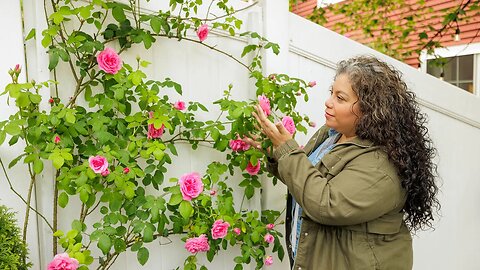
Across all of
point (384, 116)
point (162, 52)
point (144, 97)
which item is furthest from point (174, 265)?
point (384, 116)

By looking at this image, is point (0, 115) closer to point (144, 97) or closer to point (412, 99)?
point (144, 97)

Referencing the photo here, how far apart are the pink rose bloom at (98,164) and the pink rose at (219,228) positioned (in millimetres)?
521

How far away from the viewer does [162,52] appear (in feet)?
6.39

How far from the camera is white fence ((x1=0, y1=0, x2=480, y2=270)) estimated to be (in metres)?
1.65

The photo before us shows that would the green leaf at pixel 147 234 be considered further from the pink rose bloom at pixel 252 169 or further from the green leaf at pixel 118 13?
the green leaf at pixel 118 13

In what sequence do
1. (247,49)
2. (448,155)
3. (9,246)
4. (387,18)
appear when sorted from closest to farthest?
(9,246)
(247,49)
(448,155)
(387,18)

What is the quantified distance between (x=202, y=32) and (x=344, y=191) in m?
0.91

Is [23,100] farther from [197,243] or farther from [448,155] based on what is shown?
[448,155]

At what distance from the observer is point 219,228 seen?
70.8 inches

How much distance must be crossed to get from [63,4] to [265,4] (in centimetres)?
96

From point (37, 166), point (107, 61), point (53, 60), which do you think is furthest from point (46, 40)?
point (37, 166)

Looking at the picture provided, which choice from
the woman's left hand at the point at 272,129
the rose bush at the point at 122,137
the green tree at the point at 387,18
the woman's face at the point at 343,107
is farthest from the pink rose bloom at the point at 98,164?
the green tree at the point at 387,18

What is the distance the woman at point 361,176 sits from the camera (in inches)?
61.9

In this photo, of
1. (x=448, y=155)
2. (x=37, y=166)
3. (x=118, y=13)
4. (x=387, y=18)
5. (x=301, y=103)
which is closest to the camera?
(x=37, y=166)
